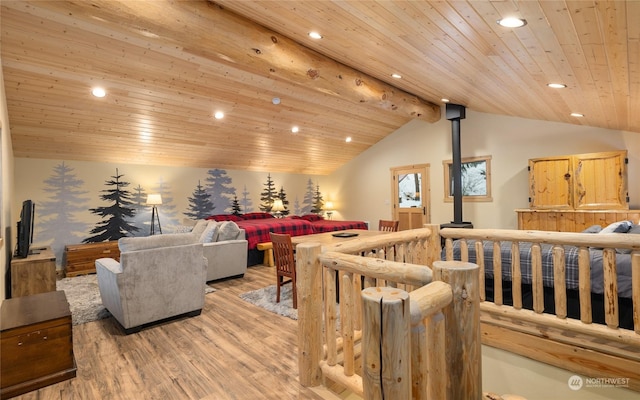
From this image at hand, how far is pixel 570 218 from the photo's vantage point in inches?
197

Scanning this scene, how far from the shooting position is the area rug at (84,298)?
343 centimetres

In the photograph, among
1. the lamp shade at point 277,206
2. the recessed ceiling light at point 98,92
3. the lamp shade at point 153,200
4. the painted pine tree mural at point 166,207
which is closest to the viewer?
the recessed ceiling light at point 98,92

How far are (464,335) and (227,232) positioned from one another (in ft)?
14.1

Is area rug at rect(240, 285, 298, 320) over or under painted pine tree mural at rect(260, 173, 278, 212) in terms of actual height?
under

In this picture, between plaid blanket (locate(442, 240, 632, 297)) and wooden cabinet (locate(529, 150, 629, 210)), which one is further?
wooden cabinet (locate(529, 150, 629, 210))

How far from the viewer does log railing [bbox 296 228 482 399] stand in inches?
34.4

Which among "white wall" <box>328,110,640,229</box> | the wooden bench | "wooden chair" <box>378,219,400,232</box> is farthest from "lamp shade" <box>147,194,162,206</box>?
"white wall" <box>328,110,640,229</box>

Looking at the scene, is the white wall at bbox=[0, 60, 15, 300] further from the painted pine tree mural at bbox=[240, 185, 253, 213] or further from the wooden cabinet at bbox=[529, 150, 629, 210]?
the wooden cabinet at bbox=[529, 150, 629, 210]

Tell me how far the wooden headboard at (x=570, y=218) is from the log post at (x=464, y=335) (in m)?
5.07

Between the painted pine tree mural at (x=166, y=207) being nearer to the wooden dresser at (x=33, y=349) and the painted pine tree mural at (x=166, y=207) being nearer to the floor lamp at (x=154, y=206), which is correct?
the floor lamp at (x=154, y=206)

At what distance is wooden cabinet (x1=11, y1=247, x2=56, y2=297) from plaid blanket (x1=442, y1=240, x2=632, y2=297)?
4.58 meters

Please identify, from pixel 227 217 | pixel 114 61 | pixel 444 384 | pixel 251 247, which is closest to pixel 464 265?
pixel 444 384

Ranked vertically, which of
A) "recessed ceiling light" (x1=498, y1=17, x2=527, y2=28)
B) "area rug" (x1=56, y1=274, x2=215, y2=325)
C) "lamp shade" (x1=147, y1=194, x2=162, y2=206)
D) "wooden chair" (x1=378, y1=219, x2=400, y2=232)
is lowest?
"area rug" (x1=56, y1=274, x2=215, y2=325)

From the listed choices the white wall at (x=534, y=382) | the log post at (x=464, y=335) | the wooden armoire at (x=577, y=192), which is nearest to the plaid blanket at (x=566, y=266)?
the white wall at (x=534, y=382)
